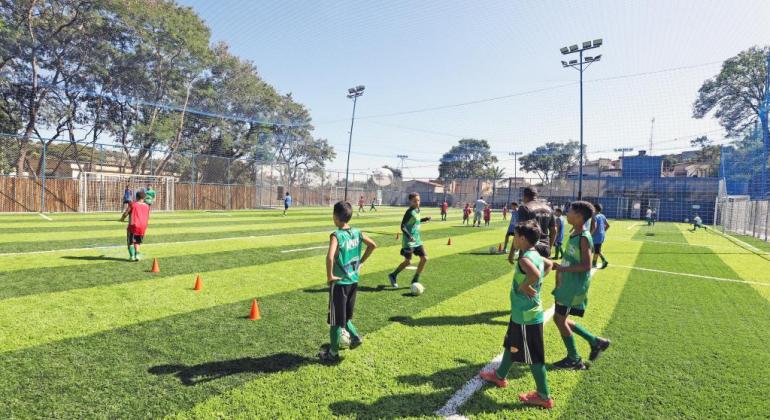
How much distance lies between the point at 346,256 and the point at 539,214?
3.78 m

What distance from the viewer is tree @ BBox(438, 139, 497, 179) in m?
104

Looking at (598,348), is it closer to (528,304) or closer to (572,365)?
(572,365)

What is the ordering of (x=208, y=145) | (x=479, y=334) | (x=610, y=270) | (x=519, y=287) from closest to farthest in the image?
1. (x=519, y=287)
2. (x=479, y=334)
3. (x=610, y=270)
4. (x=208, y=145)

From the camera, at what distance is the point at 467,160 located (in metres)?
107

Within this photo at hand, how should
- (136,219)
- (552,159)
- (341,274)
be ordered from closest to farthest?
(341,274) < (136,219) < (552,159)

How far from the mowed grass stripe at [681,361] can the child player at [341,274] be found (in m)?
2.45

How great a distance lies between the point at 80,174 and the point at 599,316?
34.2m

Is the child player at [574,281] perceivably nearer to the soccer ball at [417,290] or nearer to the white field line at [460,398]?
the white field line at [460,398]

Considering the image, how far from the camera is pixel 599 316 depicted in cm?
677

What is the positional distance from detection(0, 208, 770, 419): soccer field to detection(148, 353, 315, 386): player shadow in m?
0.02

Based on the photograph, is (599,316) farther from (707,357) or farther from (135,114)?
(135,114)

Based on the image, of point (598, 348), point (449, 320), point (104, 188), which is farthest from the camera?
point (104, 188)

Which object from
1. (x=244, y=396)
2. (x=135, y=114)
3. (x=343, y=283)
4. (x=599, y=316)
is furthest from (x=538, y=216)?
(x=135, y=114)

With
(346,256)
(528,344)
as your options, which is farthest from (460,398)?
(346,256)
